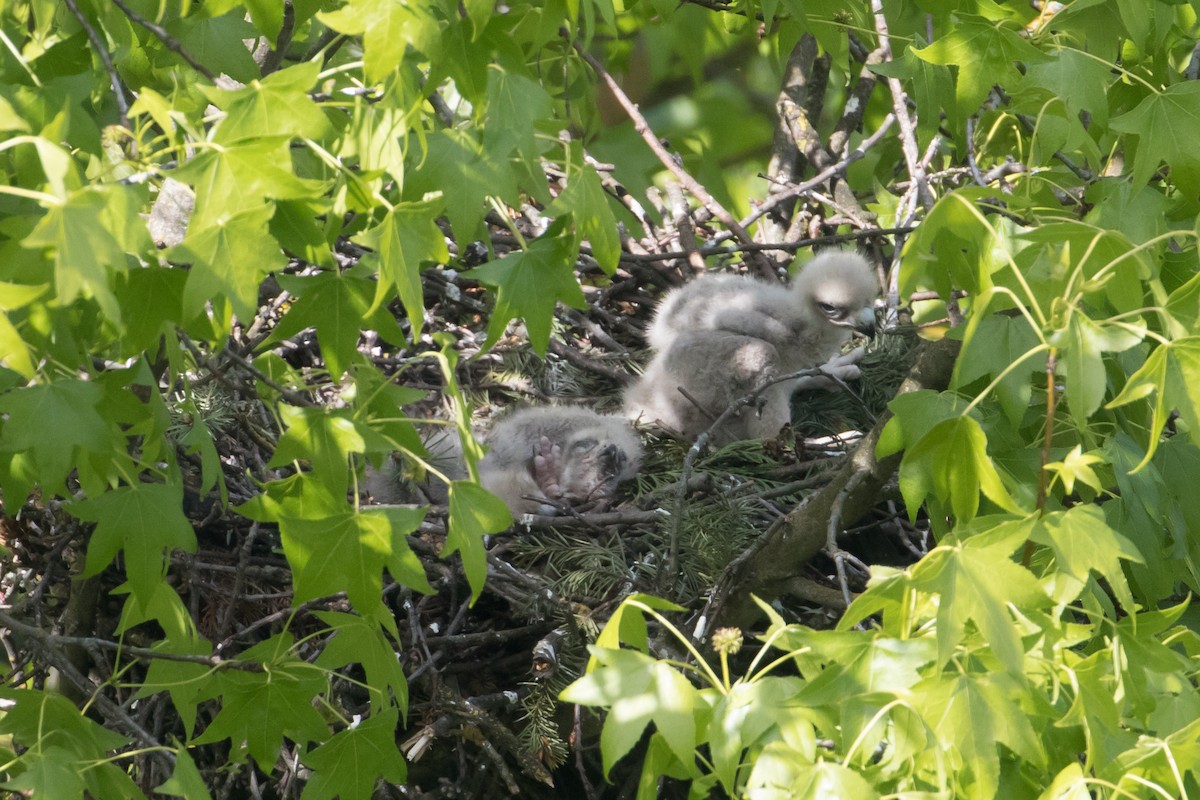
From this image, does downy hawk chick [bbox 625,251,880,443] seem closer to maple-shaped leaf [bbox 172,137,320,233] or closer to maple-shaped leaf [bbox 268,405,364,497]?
maple-shaped leaf [bbox 268,405,364,497]

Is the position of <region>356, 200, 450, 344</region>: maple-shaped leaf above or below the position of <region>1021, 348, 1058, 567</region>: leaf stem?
above

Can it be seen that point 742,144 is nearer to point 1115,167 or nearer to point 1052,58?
point 1115,167

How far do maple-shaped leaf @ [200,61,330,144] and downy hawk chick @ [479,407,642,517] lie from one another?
92.1 inches

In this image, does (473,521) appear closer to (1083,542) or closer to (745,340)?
(1083,542)

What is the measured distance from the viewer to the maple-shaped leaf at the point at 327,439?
1.99 m

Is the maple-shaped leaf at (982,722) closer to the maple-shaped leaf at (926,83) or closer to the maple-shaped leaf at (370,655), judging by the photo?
the maple-shaped leaf at (370,655)

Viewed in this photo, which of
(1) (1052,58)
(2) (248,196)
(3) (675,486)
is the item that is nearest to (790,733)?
(2) (248,196)

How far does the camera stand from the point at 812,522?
9.52 feet

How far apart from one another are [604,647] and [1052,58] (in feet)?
4.58

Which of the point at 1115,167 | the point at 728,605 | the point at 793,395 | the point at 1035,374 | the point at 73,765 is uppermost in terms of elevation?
the point at 1115,167

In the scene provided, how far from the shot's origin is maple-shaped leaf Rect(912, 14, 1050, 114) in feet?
7.85

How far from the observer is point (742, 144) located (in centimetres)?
427

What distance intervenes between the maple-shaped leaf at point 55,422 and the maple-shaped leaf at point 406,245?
44 centimetres

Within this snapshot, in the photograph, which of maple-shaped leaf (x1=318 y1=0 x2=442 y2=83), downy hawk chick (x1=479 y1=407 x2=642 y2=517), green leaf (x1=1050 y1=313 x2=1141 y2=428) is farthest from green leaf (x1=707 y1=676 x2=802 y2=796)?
downy hawk chick (x1=479 y1=407 x2=642 y2=517)
